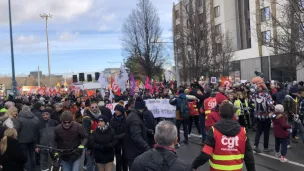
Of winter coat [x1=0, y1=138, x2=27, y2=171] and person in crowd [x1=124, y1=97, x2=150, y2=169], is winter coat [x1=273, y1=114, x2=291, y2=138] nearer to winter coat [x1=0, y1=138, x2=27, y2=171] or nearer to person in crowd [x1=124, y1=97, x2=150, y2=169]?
person in crowd [x1=124, y1=97, x2=150, y2=169]

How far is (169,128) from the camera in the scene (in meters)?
3.53

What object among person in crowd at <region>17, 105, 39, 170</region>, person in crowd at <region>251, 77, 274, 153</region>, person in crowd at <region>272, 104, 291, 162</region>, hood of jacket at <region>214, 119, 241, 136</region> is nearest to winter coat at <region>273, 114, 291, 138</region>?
person in crowd at <region>272, 104, 291, 162</region>

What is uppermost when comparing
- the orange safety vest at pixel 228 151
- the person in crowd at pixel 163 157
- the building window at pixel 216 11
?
the building window at pixel 216 11

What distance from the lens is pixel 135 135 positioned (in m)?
6.11

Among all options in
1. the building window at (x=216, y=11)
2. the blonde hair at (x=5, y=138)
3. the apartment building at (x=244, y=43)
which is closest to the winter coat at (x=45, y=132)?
the blonde hair at (x=5, y=138)

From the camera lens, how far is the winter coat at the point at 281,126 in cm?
880

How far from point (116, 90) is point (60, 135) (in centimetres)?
946

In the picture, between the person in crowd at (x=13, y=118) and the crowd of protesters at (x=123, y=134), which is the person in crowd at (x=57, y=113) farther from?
the person in crowd at (x=13, y=118)

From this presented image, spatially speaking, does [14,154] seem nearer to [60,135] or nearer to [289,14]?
[60,135]

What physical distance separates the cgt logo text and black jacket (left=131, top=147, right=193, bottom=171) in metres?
1.29

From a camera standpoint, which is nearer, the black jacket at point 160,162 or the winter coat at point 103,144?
the black jacket at point 160,162

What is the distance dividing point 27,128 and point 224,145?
515cm

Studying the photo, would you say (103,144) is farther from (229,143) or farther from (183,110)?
(183,110)

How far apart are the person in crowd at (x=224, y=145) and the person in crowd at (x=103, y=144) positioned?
8.51 ft
